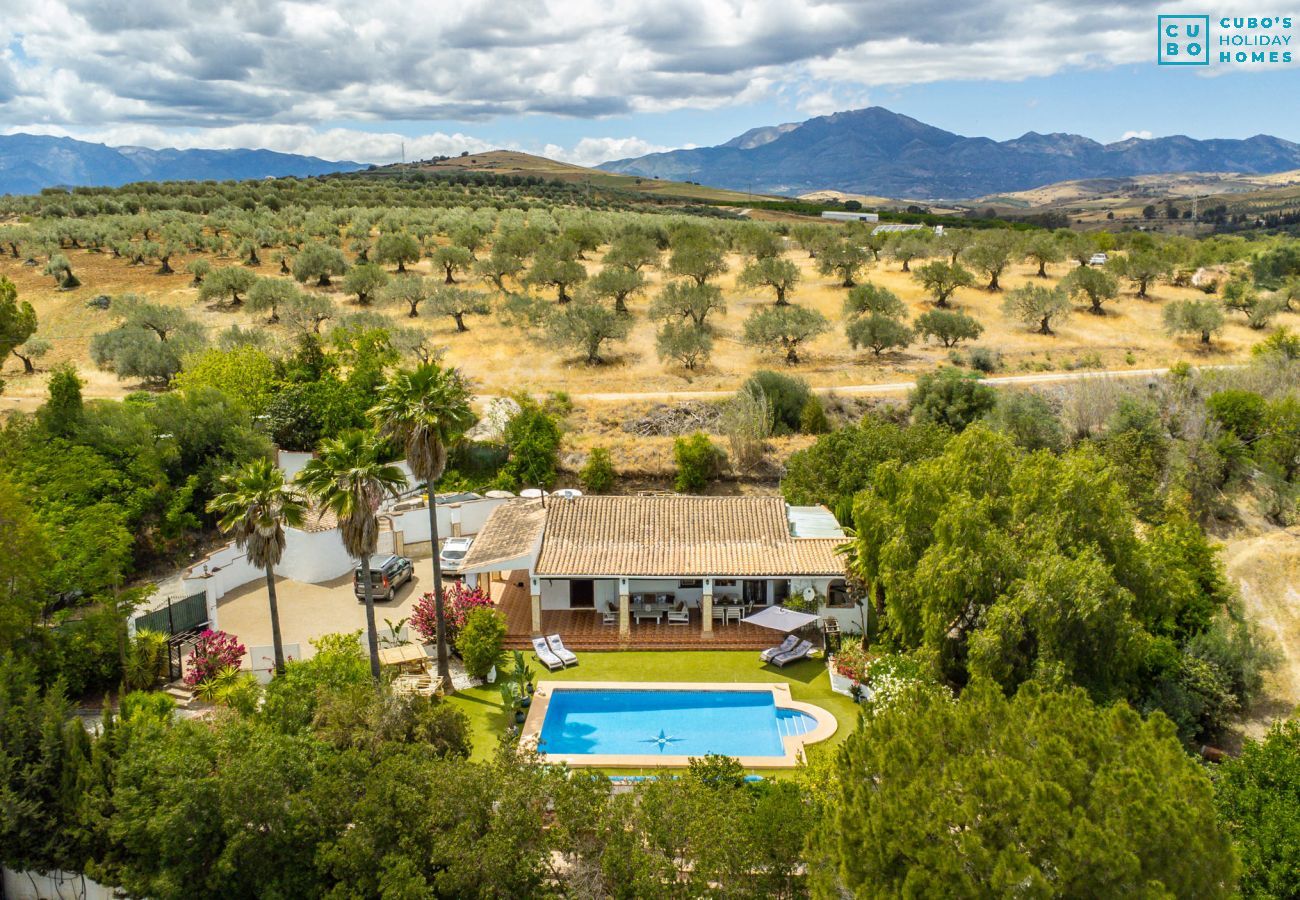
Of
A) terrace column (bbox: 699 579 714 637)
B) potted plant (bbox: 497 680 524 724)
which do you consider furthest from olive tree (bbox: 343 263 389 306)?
potted plant (bbox: 497 680 524 724)

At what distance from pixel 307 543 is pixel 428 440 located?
35.1 ft

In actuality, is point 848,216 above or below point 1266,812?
above

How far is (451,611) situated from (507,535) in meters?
3.60

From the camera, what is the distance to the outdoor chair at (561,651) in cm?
2399

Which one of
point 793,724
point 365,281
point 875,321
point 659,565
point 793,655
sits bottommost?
point 793,724

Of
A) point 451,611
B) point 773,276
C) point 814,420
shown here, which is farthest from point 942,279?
point 451,611

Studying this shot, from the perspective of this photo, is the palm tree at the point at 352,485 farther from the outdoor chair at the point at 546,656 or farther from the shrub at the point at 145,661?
the shrub at the point at 145,661

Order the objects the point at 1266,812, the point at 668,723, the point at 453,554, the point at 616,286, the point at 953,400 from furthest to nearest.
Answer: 1. the point at 616,286
2. the point at 953,400
3. the point at 453,554
4. the point at 668,723
5. the point at 1266,812

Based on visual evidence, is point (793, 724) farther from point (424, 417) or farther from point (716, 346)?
point (716, 346)

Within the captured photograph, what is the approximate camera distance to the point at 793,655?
24.1 meters

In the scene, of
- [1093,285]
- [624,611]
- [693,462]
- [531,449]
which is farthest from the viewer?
[1093,285]

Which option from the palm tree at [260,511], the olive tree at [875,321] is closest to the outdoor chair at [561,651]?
the palm tree at [260,511]

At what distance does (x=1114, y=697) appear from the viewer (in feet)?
62.1

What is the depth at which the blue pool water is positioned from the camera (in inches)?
806
